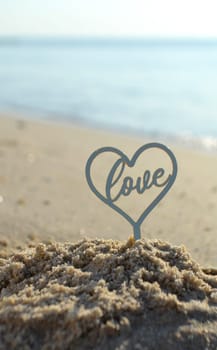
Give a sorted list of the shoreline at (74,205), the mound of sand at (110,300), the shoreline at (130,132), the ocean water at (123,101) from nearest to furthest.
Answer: the mound of sand at (110,300), the shoreline at (74,205), the shoreline at (130,132), the ocean water at (123,101)

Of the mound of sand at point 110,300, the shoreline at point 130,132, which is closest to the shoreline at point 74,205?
the mound of sand at point 110,300

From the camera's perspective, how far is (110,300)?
96.7 inches

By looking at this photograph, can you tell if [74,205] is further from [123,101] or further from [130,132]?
[123,101]

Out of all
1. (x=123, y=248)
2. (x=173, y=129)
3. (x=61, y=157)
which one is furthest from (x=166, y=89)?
(x=123, y=248)

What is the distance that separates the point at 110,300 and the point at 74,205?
10.1 feet

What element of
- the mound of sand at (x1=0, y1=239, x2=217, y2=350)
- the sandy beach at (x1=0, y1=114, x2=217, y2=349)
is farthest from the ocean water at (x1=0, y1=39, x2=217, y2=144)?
the mound of sand at (x1=0, y1=239, x2=217, y2=350)

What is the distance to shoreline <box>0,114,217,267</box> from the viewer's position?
4.61 metres

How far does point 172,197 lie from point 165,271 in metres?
3.40

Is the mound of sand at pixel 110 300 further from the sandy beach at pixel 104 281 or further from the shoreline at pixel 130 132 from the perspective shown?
the shoreline at pixel 130 132

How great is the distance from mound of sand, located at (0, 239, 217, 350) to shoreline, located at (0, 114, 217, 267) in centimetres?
133

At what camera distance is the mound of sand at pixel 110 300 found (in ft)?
7.76

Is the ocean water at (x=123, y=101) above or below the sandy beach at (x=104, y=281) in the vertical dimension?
above

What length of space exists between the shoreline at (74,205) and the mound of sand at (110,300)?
4.38ft

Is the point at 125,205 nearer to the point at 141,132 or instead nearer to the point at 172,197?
the point at 172,197
